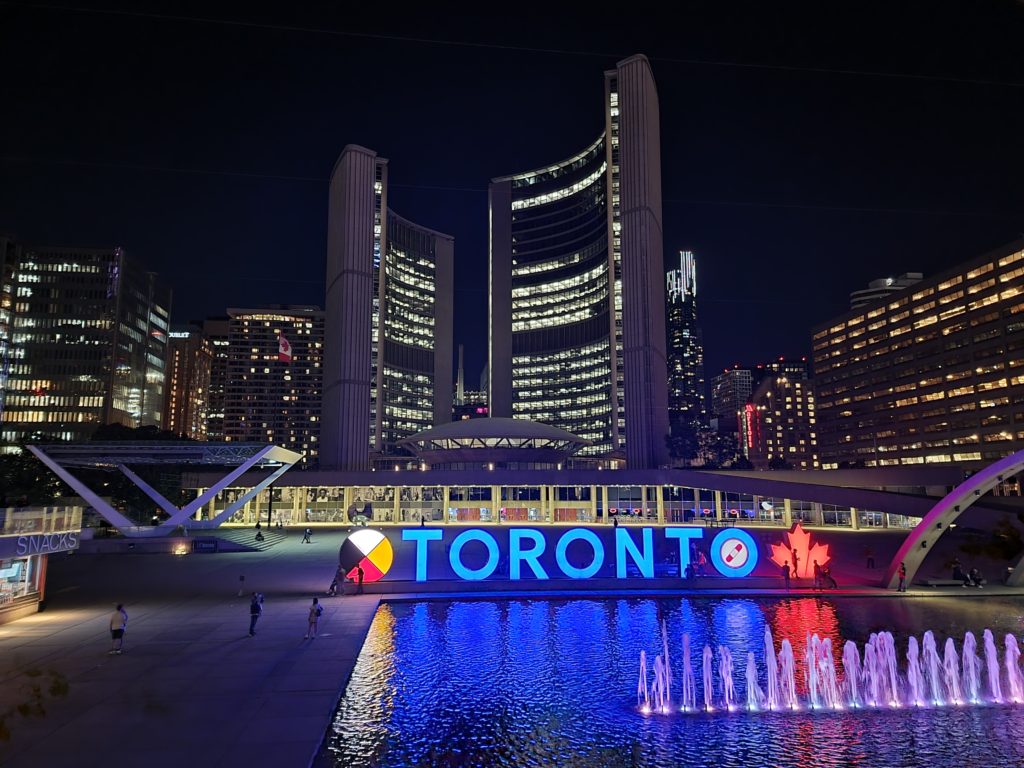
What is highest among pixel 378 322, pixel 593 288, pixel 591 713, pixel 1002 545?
pixel 593 288

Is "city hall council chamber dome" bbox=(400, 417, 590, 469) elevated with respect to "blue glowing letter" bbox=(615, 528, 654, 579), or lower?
elevated

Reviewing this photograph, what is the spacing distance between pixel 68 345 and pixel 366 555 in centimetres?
15199

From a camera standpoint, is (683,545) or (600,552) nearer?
(600,552)

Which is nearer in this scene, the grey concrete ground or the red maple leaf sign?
the grey concrete ground

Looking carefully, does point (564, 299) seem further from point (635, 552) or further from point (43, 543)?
point (43, 543)

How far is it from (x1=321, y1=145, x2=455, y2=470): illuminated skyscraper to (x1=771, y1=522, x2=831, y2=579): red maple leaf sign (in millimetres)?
94341

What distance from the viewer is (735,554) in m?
31.3

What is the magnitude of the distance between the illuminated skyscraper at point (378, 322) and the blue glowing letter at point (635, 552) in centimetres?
9076

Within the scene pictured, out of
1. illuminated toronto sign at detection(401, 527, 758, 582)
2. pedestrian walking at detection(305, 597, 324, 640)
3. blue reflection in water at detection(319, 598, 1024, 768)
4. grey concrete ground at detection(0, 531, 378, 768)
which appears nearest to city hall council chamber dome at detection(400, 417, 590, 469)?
grey concrete ground at detection(0, 531, 378, 768)

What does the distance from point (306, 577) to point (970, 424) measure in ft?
484

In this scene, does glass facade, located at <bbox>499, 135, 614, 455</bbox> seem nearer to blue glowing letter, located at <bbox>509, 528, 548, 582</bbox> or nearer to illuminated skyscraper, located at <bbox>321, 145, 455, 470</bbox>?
illuminated skyscraper, located at <bbox>321, 145, 455, 470</bbox>

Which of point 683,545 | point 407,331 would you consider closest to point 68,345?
point 407,331

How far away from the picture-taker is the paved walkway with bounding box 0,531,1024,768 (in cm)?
1220

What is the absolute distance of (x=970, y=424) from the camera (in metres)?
133
